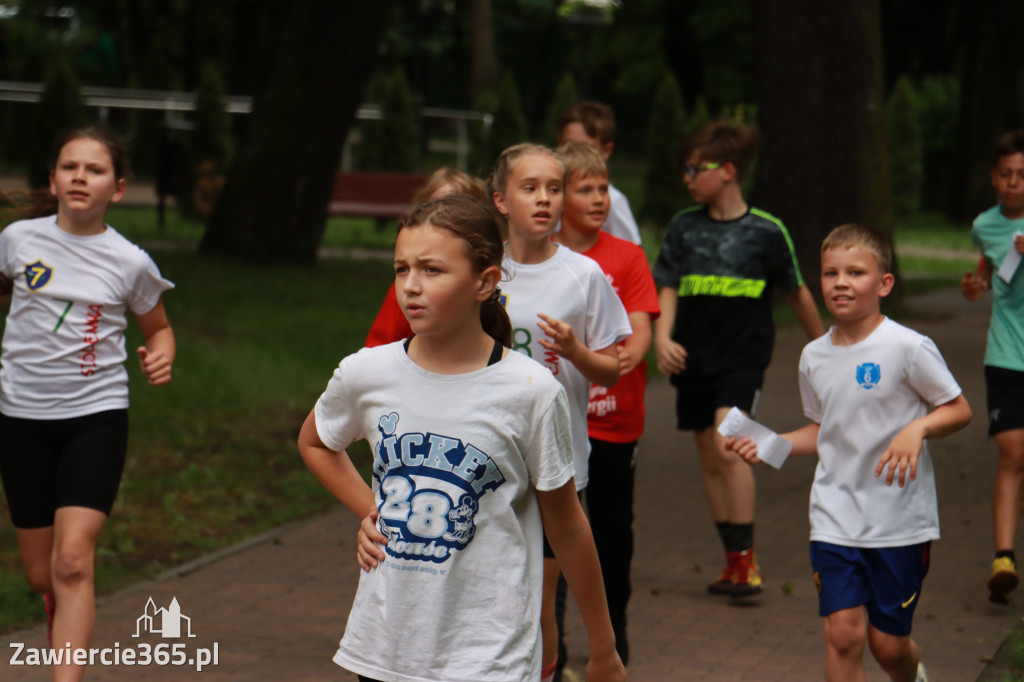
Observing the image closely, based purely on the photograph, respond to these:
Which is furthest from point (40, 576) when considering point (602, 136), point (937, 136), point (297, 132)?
point (937, 136)

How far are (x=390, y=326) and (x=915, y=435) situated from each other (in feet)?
5.20

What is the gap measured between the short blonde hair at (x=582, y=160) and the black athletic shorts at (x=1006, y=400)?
7.46 ft

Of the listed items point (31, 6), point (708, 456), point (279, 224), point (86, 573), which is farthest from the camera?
point (31, 6)

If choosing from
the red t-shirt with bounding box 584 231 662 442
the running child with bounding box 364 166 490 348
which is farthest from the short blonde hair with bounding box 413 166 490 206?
the red t-shirt with bounding box 584 231 662 442

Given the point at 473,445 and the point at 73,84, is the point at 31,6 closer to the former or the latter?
the point at 73,84

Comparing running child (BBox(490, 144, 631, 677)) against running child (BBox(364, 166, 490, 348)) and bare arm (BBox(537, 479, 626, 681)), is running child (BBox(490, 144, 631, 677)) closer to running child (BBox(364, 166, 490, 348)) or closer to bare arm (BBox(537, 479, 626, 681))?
running child (BBox(364, 166, 490, 348))

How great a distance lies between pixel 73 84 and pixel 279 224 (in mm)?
10724

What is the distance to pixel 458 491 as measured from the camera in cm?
303

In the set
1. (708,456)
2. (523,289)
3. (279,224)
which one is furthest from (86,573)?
(279,224)

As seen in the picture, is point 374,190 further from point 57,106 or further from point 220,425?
point 220,425

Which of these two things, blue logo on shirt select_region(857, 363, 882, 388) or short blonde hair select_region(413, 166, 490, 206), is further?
short blonde hair select_region(413, 166, 490, 206)

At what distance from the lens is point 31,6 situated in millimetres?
43000

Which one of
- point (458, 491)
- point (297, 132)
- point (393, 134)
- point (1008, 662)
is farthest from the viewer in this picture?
point (393, 134)

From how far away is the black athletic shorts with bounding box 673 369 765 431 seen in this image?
20.8 feet
